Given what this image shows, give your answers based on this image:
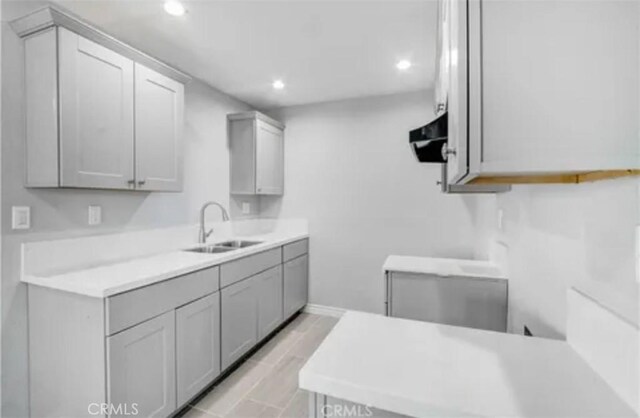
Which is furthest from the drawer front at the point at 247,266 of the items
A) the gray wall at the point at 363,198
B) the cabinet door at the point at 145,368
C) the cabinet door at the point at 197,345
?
the gray wall at the point at 363,198

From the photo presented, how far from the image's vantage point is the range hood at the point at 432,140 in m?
0.86

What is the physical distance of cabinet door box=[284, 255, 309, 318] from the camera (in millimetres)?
3082

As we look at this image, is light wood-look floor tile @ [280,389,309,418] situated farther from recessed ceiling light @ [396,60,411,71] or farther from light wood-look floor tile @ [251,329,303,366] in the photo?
recessed ceiling light @ [396,60,411,71]

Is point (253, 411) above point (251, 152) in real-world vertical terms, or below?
below

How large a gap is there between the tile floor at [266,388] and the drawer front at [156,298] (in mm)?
715

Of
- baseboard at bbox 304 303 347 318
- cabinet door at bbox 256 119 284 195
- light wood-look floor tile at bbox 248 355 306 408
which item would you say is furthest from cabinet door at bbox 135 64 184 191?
baseboard at bbox 304 303 347 318

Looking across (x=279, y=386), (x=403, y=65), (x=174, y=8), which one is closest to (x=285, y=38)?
(x=174, y=8)

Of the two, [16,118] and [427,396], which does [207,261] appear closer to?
[16,118]

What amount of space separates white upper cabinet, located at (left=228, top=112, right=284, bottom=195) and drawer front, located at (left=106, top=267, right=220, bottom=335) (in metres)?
1.27

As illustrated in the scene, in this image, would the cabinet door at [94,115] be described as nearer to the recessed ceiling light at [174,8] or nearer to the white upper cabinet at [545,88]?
the recessed ceiling light at [174,8]

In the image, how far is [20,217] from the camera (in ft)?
5.09

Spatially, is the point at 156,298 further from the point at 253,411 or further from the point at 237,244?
the point at 237,244

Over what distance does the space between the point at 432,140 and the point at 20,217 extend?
2.00m

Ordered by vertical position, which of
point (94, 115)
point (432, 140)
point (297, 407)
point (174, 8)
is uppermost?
point (174, 8)
